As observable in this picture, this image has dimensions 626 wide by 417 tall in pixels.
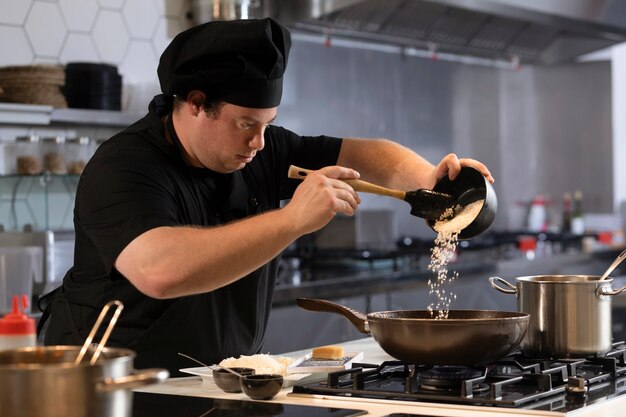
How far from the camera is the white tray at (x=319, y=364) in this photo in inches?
74.7

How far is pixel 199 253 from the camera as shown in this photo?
1860 mm

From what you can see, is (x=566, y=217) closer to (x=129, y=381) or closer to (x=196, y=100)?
(x=196, y=100)

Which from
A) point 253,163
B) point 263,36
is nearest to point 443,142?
point 253,163

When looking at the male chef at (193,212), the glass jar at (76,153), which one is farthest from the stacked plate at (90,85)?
the male chef at (193,212)

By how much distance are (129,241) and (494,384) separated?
77 cm

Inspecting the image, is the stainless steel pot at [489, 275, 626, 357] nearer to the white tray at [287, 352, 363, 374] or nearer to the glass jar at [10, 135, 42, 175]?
the white tray at [287, 352, 363, 374]

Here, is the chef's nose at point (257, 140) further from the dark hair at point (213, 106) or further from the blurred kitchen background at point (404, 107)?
the blurred kitchen background at point (404, 107)

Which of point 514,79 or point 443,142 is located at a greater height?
point 514,79

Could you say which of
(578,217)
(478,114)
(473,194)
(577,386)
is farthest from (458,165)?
(578,217)

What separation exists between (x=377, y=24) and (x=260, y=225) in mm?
3706

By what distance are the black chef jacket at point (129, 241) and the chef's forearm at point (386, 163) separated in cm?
48

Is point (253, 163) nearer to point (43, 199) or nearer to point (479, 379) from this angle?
point (479, 379)

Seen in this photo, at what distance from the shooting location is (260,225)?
6.20 ft

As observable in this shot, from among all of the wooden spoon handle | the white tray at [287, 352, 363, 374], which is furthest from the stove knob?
the wooden spoon handle
